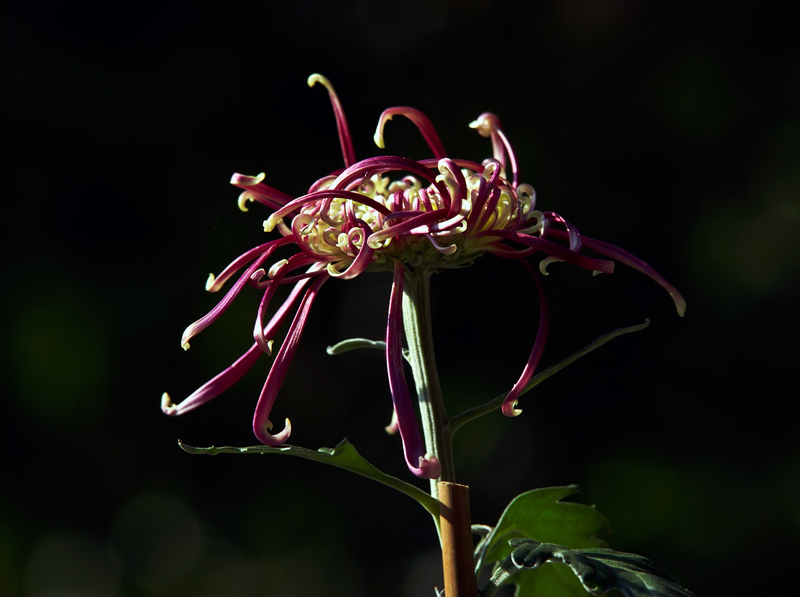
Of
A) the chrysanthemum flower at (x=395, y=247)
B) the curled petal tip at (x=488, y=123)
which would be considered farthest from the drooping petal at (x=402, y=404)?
the curled petal tip at (x=488, y=123)

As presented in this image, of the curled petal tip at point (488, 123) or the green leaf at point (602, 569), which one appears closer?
the green leaf at point (602, 569)

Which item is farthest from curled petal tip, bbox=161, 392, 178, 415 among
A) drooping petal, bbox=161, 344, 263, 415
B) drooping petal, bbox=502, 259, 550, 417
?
drooping petal, bbox=502, 259, 550, 417

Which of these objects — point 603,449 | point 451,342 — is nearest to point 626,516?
point 603,449

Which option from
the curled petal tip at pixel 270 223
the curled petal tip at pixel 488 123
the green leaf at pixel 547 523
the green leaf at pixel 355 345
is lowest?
the green leaf at pixel 547 523

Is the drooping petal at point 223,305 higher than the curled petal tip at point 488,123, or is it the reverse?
the curled petal tip at point 488,123

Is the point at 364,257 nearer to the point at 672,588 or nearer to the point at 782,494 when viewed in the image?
the point at 672,588

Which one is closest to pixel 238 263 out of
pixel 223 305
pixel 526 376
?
pixel 223 305

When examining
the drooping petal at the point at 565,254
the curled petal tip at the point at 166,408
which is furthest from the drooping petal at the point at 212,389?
the drooping petal at the point at 565,254

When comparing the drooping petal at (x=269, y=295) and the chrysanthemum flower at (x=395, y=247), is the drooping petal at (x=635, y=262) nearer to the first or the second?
the chrysanthemum flower at (x=395, y=247)
